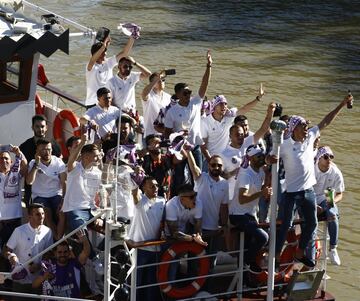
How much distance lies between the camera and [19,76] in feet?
52.3

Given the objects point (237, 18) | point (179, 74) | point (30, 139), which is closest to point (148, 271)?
point (30, 139)

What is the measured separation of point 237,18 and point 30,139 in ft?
64.2

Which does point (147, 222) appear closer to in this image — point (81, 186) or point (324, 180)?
point (81, 186)

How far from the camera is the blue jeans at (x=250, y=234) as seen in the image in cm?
1424

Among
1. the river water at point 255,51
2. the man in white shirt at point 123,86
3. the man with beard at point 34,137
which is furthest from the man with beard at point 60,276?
the river water at point 255,51

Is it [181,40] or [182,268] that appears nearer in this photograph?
[182,268]

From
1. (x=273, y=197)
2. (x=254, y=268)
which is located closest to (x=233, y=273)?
(x=254, y=268)

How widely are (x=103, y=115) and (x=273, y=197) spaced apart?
3.44 m

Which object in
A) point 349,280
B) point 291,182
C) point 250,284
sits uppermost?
point 291,182

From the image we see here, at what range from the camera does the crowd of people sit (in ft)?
45.8

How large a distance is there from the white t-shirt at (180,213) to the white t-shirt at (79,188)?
0.94 metres

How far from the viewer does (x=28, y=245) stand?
1404 cm

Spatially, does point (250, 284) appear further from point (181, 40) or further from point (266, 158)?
point (181, 40)

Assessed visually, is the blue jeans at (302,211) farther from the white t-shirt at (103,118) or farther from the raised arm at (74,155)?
the white t-shirt at (103,118)
